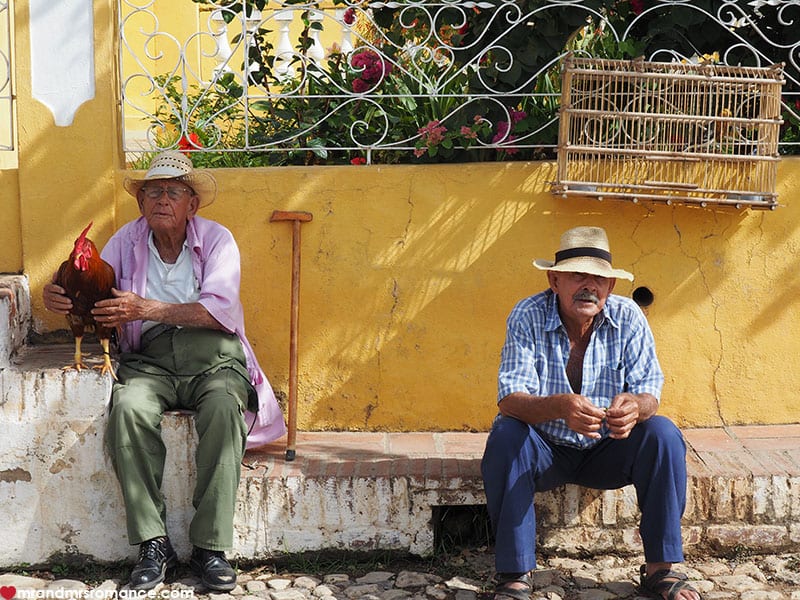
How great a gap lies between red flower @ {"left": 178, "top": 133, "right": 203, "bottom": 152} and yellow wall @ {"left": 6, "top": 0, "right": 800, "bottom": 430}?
0.27 meters

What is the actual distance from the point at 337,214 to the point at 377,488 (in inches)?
50.8

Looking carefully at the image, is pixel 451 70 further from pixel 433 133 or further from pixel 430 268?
pixel 430 268

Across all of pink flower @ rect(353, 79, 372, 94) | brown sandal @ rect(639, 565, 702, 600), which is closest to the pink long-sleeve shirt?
pink flower @ rect(353, 79, 372, 94)

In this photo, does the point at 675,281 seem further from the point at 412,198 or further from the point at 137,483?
the point at 137,483

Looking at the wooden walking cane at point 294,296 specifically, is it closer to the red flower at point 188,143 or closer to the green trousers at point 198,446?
the green trousers at point 198,446

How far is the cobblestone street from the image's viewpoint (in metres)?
3.82

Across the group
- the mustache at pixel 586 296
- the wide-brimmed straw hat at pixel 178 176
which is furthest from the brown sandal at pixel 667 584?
the wide-brimmed straw hat at pixel 178 176

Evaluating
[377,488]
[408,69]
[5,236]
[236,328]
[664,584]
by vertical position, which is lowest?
[664,584]

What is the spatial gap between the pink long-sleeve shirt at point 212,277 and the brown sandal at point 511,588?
124cm

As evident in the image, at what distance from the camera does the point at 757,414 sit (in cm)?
471

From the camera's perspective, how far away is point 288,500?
4066 millimetres

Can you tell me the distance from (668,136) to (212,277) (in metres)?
2.12

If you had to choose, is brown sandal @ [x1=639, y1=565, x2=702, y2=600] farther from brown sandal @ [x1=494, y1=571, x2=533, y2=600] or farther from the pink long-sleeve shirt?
the pink long-sleeve shirt

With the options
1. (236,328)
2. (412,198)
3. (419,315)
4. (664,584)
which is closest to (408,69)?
(412,198)
